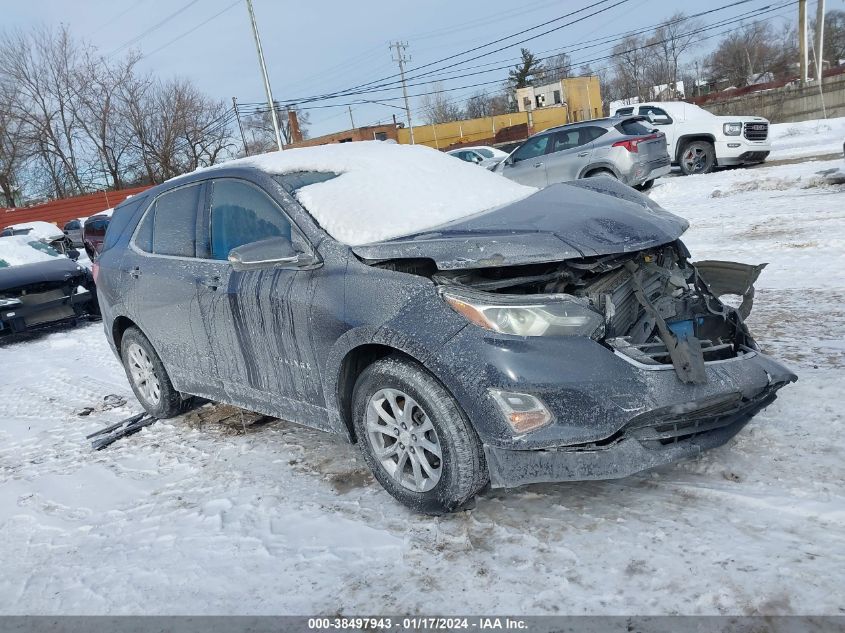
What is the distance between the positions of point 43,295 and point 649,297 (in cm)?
813

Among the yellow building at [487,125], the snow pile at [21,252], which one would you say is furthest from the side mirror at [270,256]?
the yellow building at [487,125]

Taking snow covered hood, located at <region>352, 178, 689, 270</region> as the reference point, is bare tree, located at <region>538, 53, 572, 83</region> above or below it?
above

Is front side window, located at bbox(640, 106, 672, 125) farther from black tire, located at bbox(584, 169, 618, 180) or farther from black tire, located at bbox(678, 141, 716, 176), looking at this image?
black tire, located at bbox(584, 169, 618, 180)

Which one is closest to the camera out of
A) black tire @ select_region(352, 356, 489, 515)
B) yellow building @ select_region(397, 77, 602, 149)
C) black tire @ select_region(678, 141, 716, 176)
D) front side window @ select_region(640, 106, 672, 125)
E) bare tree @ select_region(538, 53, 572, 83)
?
black tire @ select_region(352, 356, 489, 515)

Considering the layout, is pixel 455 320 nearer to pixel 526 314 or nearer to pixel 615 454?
pixel 526 314

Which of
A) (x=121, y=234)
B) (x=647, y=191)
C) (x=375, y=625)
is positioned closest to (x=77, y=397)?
(x=121, y=234)

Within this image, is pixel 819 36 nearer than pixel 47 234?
No

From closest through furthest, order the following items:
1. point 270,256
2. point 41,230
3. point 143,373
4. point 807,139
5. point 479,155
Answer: point 270,256, point 143,373, point 807,139, point 479,155, point 41,230

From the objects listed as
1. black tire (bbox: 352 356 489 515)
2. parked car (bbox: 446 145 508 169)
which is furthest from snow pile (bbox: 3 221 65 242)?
black tire (bbox: 352 356 489 515)

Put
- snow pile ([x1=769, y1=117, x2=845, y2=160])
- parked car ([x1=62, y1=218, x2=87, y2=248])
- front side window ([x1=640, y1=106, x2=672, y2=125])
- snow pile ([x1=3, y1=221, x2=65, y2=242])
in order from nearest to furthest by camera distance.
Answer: front side window ([x1=640, y1=106, x2=672, y2=125]) < snow pile ([x1=769, y1=117, x2=845, y2=160]) < parked car ([x1=62, y1=218, x2=87, y2=248]) < snow pile ([x1=3, y1=221, x2=65, y2=242])

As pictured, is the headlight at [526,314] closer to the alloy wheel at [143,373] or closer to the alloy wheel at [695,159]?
the alloy wheel at [143,373]

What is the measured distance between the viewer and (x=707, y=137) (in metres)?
15.2

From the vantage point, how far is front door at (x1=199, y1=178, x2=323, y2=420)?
3439mm

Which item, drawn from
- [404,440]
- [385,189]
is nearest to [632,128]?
[385,189]
